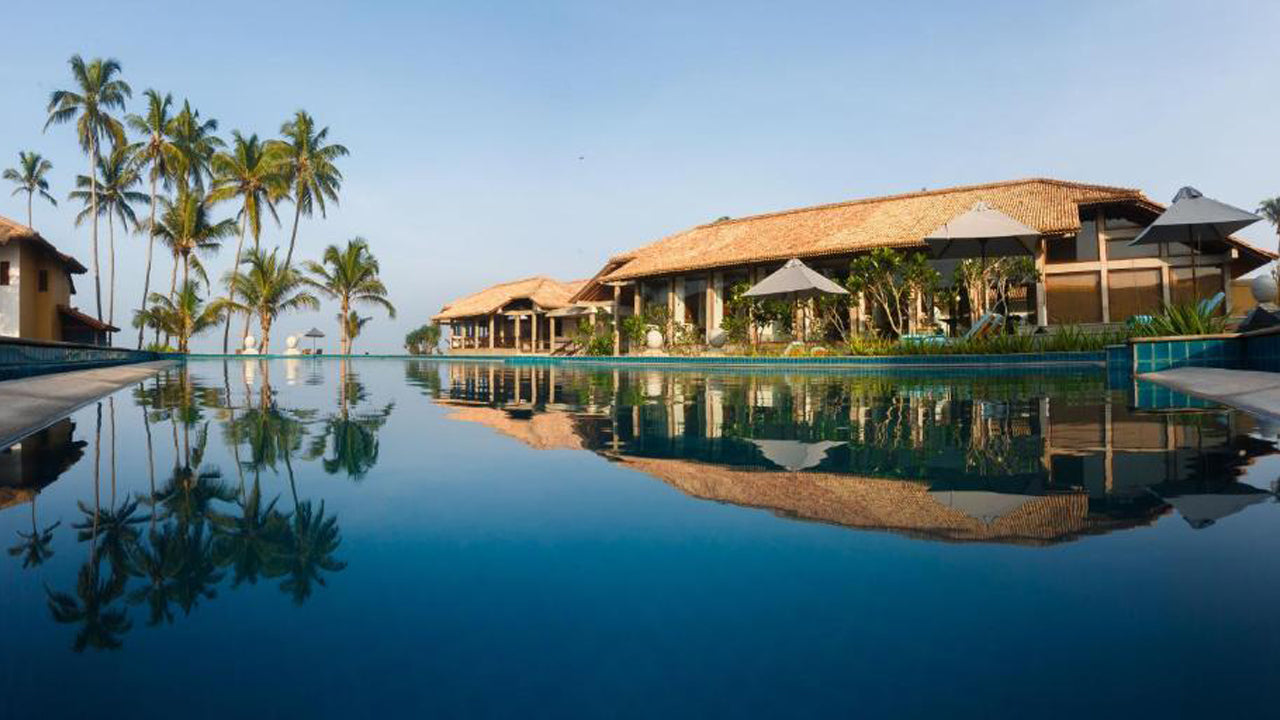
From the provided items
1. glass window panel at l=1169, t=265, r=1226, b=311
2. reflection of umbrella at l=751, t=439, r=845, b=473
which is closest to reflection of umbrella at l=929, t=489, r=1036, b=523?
reflection of umbrella at l=751, t=439, r=845, b=473

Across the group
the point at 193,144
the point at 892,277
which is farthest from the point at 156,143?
the point at 892,277

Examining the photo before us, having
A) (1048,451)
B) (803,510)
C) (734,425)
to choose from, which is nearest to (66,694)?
(803,510)

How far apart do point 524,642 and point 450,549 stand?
70 cm

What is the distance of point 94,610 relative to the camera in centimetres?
154

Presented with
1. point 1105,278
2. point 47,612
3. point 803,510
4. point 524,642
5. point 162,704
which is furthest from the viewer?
point 1105,278

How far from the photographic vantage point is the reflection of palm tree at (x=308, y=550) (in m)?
1.71

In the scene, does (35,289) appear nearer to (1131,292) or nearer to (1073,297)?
(1073,297)

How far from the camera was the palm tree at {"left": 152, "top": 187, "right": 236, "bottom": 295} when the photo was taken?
3269cm

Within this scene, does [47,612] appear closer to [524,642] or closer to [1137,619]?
[524,642]

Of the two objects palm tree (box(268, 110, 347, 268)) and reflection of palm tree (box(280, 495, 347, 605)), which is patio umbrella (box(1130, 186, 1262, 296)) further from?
palm tree (box(268, 110, 347, 268))

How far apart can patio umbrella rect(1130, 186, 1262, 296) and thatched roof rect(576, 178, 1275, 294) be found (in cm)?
311

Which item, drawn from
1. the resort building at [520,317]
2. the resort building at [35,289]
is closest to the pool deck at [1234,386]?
the resort building at [520,317]

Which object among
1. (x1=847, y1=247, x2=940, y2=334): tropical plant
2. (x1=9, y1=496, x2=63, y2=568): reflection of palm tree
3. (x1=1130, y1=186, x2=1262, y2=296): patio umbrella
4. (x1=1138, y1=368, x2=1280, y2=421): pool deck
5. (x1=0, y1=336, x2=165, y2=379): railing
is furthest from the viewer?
(x1=847, y1=247, x2=940, y2=334): tropical plant

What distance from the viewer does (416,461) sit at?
3547 millimetres
